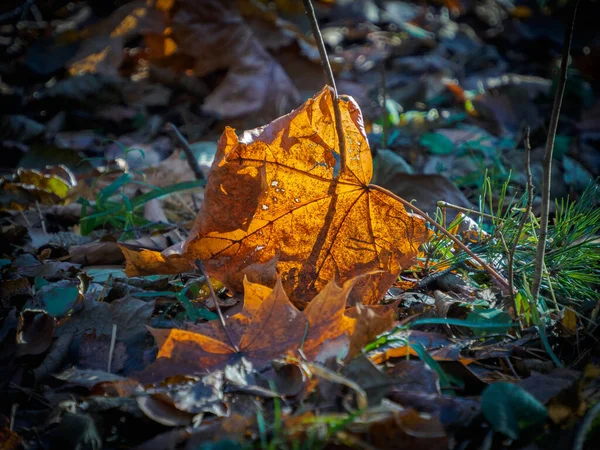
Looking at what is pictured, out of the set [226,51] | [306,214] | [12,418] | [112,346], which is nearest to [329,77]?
[306,214]

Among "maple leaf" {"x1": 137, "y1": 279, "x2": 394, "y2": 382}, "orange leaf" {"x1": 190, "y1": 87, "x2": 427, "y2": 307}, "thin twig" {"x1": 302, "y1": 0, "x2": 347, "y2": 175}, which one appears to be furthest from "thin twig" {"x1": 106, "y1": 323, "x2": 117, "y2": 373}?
"thin twig" {"x1": 302, "y1": 0, "x2": 347, "y2": 175}

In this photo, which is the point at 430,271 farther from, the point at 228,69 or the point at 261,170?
the point at 228,69

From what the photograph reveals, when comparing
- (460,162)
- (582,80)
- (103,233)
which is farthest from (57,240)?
(582,80)

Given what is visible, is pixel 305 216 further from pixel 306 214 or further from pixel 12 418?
pixel 12 418

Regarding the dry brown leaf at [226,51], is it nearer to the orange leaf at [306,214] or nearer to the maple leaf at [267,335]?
the orange leaf at [306,214]

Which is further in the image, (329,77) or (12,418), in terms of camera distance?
(329,77)

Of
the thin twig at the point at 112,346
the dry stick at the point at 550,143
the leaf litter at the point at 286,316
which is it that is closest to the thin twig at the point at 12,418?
the leaf litter at the point at 286,316
